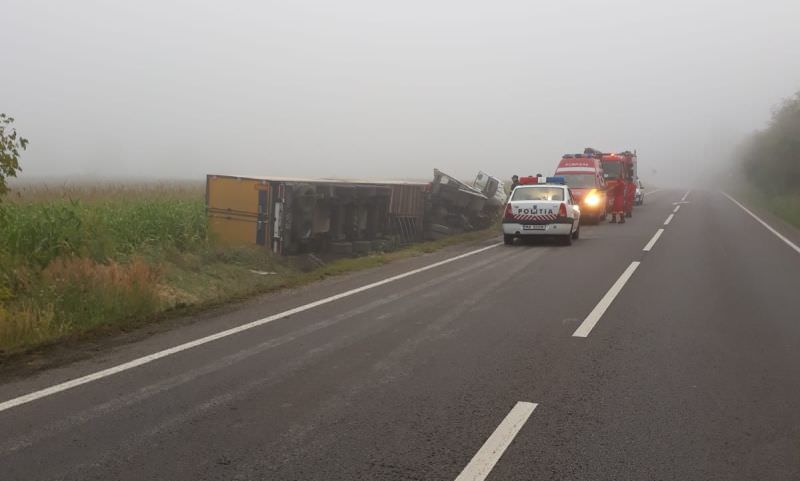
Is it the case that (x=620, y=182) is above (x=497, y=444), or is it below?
above

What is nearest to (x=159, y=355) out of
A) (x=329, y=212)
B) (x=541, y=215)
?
(x=329, y=212)

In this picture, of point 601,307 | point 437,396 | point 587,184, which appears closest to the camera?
point 437,396

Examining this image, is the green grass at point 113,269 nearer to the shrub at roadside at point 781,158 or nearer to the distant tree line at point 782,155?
the shrub at roadside at point 781,158

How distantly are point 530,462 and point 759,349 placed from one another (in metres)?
4.04

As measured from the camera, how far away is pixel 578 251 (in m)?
16.2

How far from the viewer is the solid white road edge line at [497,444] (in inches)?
153

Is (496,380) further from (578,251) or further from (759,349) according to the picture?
(578,251)

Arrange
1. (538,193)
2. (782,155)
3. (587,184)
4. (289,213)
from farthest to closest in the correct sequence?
(782,155)
(587,184)
(538,193)
(289,213)

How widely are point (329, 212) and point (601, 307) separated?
380 inches

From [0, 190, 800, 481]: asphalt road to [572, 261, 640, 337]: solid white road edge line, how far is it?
0.07m

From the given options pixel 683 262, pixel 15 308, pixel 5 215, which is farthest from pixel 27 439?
pixel 683 262

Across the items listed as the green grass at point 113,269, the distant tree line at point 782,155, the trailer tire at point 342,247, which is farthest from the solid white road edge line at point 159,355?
the distant tree line at point 782,155

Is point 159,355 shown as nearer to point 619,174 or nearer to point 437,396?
point 437,396

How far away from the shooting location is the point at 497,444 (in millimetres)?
4305
